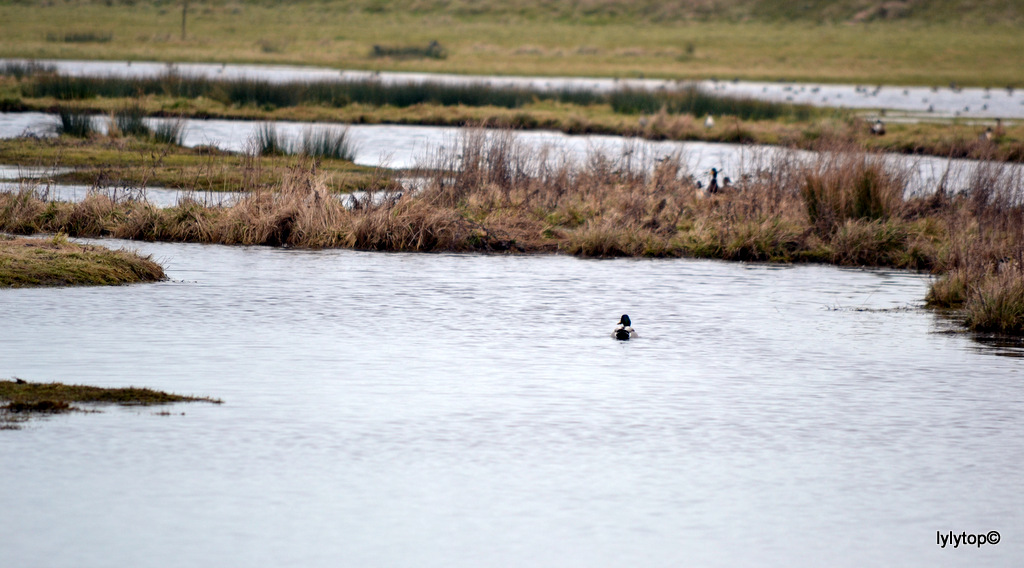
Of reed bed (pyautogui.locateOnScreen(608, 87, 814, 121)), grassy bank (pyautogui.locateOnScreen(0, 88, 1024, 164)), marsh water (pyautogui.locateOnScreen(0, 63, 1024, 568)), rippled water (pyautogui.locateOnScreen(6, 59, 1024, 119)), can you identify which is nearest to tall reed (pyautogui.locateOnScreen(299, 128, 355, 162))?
grassy bank (pyautogui.locateOnScreen(0, 88, 1024, 164))

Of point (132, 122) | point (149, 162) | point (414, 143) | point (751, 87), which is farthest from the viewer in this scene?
point (751, 87)

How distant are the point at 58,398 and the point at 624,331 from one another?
6629 mm

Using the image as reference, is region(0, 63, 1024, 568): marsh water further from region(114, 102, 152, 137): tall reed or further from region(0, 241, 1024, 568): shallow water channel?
region(114, 102, 152, 137): tall reed

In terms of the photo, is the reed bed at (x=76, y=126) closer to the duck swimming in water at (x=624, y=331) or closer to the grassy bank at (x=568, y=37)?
the duck swimming in water at (x=624, y=331)

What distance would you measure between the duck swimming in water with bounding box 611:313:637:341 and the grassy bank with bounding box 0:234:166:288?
7.15 m

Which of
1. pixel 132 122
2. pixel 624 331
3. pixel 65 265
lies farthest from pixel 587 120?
pixel 624 331

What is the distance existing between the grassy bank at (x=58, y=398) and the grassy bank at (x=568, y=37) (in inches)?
3043

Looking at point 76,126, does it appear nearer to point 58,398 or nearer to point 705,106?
point 58,398

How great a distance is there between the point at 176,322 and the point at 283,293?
8.98 ft

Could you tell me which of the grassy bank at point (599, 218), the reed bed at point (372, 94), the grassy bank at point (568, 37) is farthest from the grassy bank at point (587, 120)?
the grassy bank at point (568, 37)

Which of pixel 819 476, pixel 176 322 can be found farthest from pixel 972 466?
pixel 176 322

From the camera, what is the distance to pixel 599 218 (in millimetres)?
23703

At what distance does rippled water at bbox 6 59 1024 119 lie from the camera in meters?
62.3

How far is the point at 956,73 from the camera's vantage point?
99.6 meters
